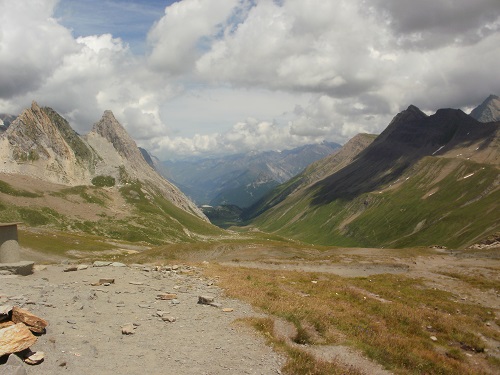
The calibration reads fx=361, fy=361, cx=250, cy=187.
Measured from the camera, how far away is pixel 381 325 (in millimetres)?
25875

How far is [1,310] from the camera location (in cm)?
1617

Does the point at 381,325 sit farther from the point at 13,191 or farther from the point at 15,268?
the point at 13,191

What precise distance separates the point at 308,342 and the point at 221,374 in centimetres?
695

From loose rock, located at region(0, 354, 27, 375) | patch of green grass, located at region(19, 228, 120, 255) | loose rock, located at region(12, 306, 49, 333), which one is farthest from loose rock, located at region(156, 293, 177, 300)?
patch of green grass, located at region(19, 228, 120, 255)

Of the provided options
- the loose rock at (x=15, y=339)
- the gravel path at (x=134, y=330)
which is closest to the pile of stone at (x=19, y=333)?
the loose rock at (x=15, y=339)

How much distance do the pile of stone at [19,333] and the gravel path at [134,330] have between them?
44 cm

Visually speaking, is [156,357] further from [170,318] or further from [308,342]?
[308,342]

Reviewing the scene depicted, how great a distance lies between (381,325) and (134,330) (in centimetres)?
1714

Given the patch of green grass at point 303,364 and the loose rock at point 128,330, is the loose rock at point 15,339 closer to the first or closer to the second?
the loose rock at point 128,330

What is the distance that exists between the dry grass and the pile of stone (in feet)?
35.1

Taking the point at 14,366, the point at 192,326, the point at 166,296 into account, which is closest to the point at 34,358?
the point at 14,366

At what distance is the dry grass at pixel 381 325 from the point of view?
64.6 feet

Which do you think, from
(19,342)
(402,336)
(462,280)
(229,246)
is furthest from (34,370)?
(229,246)

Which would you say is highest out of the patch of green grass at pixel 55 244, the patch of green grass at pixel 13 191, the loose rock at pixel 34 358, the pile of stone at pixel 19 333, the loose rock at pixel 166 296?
the patch of green grass at pixel 13 191
